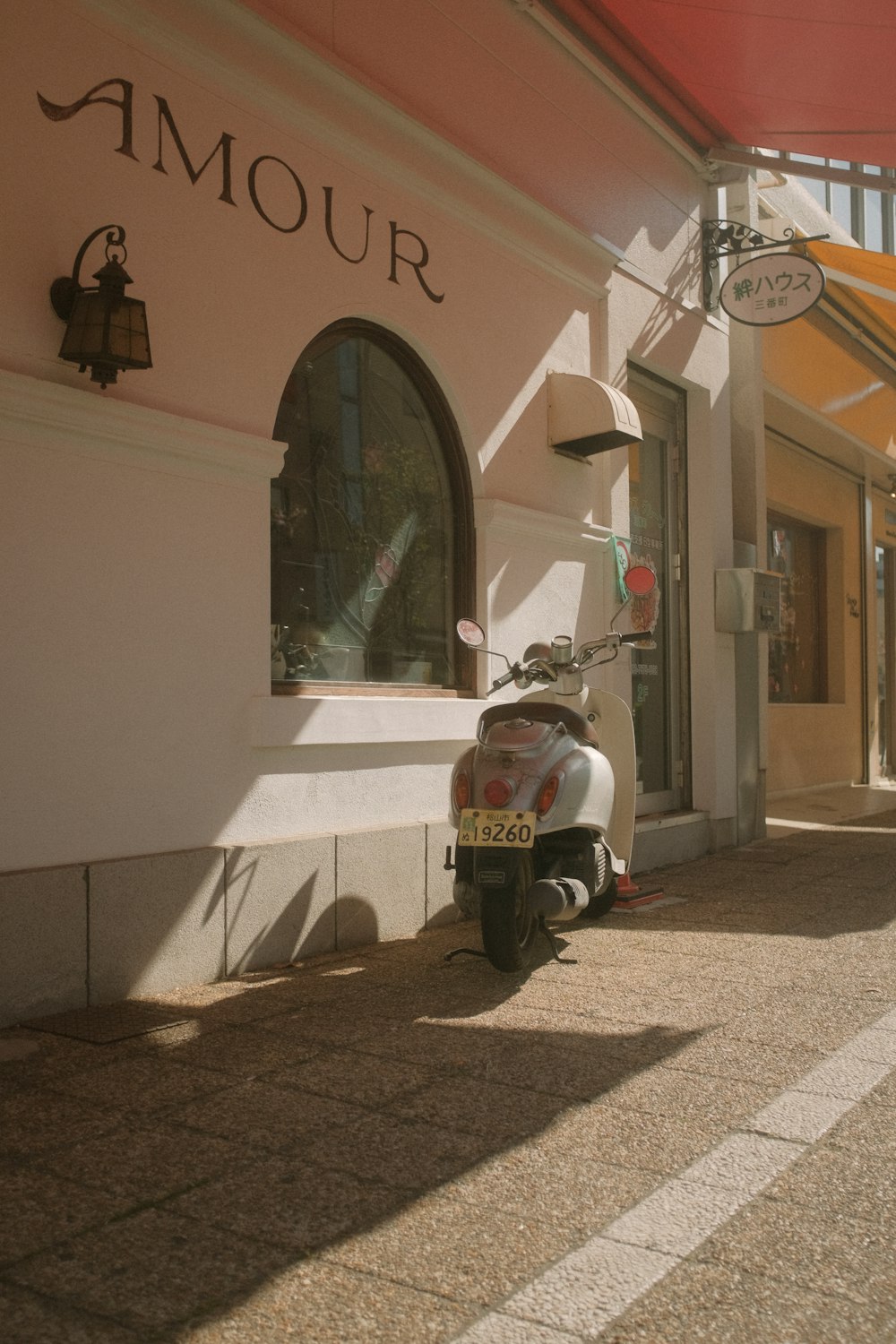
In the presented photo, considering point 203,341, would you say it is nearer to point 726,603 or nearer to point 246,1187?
point 246,1187

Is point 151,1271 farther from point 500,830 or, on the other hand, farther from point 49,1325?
point 500,830

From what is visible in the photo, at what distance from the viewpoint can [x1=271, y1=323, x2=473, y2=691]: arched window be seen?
5.66 m

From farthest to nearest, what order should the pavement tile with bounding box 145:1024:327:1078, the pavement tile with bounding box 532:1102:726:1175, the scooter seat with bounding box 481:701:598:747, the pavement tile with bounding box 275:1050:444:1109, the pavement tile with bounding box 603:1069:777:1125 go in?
the scooter seat with bounding box 481:701:598:747 < the pavement tile with bounding box 145:1024:327:1078 < the pavement tile with bounding box 275:1050:444:1109 < the pavement tile with bounding box 603:1069:777:1125 < the pavement tile with bounding box 532:1102:726:1175

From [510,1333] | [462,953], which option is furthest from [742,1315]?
[462,953]

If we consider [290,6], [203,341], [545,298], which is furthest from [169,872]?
[545,298]

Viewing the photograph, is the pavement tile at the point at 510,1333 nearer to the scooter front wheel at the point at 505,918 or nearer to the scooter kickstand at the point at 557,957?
the scooter front wheel at the point at 505,918

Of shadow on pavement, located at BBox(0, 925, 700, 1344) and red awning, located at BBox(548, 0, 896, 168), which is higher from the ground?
red awning, located at BBox(548, 0, 896, 168)

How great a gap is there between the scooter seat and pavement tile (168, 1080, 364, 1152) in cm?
203

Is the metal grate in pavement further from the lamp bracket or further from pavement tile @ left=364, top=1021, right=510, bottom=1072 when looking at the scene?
the lamp bracket

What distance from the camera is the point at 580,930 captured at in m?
6.02

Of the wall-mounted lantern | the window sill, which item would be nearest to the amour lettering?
the wall-mounted lantern

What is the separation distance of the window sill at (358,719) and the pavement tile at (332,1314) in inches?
118

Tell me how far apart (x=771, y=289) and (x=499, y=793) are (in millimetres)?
5416

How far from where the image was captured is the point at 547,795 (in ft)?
15.6
